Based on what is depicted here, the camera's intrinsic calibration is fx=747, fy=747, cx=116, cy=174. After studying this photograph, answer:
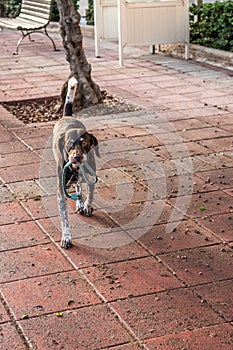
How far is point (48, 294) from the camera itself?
4055mm

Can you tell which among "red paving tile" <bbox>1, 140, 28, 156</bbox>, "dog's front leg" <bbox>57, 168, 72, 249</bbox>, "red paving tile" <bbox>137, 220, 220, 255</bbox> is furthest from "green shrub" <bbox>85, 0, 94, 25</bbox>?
"dog's front leg" <bbox>57, 168, 72, 249</bbox>

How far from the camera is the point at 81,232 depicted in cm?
491

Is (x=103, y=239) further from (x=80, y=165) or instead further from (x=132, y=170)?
(x=132, y=170)

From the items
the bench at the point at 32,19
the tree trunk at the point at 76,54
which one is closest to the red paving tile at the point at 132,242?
the tree trunk at the point at 76,54

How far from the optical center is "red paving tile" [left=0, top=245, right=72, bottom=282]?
4336 mm

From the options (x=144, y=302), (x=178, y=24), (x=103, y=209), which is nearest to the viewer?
(x=144, y=302)

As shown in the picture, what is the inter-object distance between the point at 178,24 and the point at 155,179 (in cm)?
623

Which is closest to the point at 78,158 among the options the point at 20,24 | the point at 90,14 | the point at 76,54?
the point at 76,54

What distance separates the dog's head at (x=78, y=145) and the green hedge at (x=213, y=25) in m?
7.18

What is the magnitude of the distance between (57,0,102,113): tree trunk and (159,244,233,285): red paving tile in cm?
415

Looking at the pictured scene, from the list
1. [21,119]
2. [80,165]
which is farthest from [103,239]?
[21,119]

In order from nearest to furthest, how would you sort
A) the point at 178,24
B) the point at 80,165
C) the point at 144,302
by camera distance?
the point at 144,302 → the point at 80,165 → the point at 178,24

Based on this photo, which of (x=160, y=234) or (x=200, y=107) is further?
(x=200, y=107)

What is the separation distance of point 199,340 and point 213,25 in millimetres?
8962
